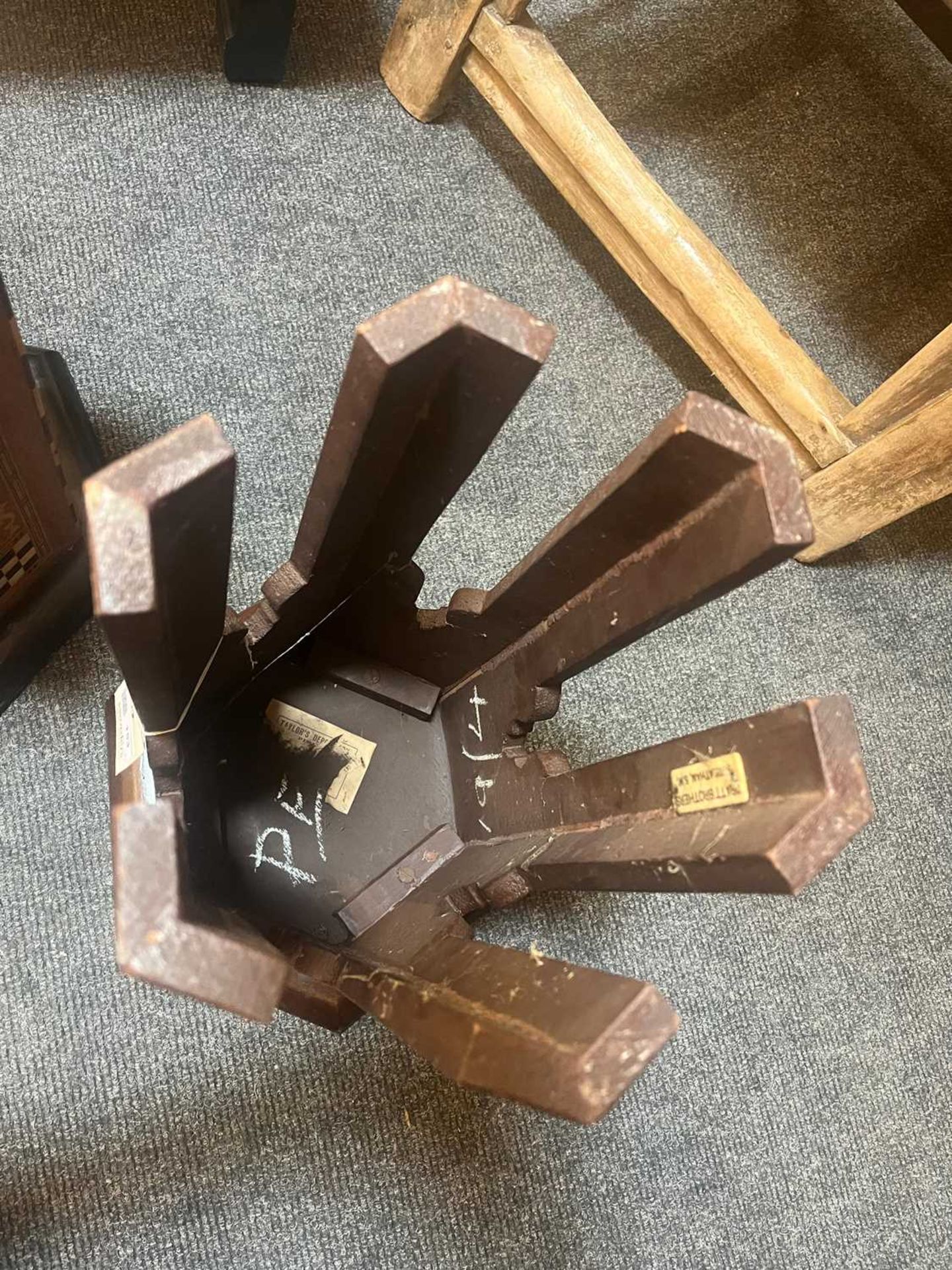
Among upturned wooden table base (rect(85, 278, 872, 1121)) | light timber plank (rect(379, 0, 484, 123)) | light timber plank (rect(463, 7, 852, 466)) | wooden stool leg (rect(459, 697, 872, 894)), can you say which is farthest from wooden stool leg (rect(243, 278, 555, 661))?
light timber plank (rect(379, 0, 484, 123))

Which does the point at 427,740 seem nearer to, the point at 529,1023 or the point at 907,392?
the point at 529,1023

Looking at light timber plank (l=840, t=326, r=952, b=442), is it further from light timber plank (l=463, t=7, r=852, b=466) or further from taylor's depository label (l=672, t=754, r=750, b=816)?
taylor's depository label (l=672, t=754, r=750, b=816)

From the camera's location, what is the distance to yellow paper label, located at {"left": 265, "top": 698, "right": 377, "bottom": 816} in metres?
0.84

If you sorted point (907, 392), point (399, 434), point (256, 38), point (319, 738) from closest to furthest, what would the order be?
point (399, 434) → point (319, 738) → point (907, 392) → point (256, 38)

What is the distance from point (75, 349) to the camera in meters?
1.07

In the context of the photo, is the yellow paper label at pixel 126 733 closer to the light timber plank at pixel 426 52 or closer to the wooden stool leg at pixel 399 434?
the wooden stool leg at pixel 399 434

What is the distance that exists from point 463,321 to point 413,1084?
74 centimetres

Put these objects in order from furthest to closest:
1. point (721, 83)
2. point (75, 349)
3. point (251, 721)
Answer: point (721, 83) → point (75, 349) → point (251, 721)

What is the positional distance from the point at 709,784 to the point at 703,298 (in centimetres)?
71

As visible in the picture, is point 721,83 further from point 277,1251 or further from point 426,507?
point 277,1251

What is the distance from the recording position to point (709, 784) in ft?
1.75

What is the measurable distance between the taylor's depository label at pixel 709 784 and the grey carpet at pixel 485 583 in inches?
19.4

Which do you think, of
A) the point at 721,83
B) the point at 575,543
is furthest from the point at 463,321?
the point at 721,83

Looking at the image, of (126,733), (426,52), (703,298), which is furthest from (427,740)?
(426,52)
